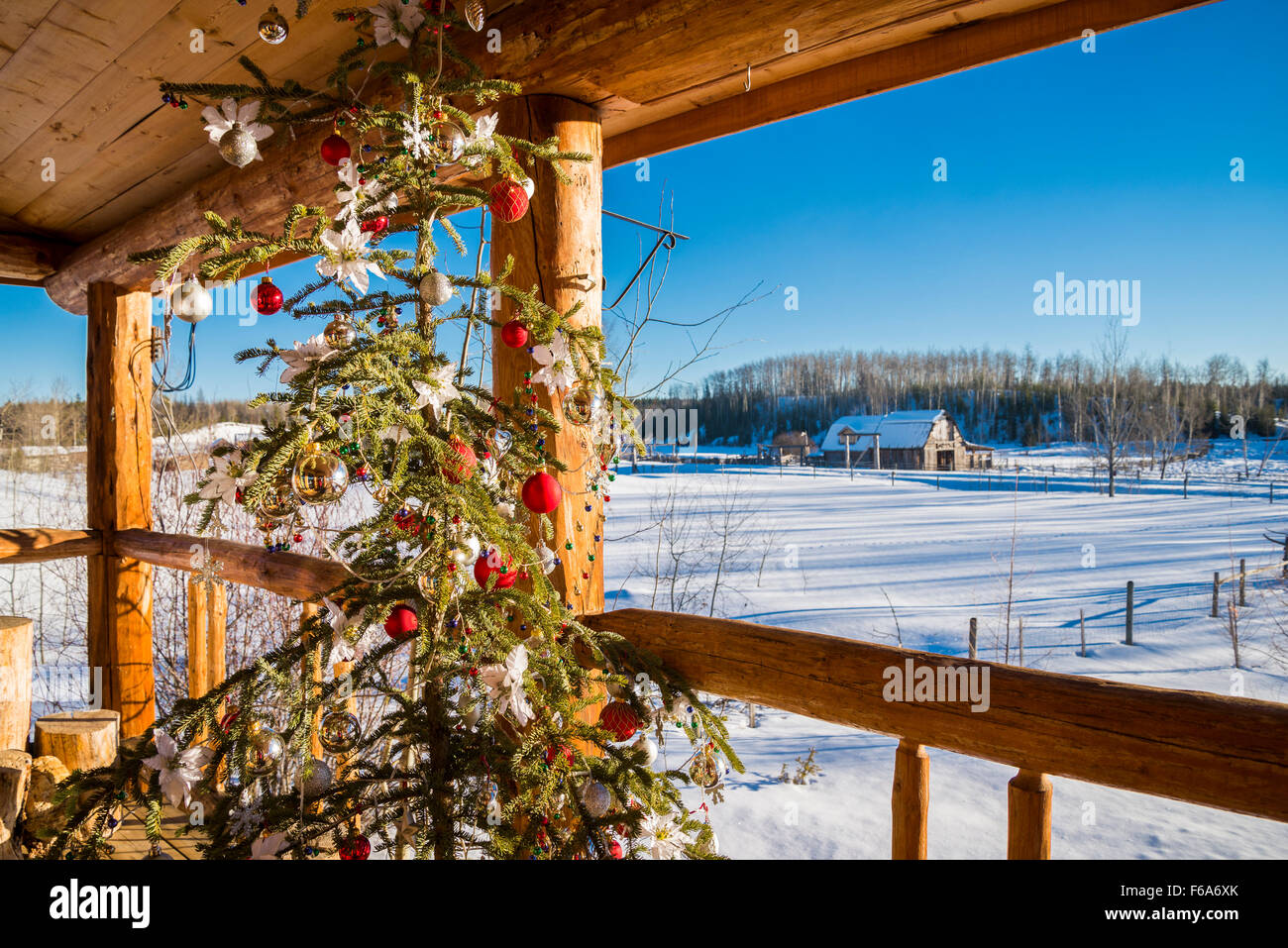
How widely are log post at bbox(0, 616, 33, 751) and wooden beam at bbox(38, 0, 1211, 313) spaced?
85.5 inches

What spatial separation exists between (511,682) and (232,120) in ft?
3.49

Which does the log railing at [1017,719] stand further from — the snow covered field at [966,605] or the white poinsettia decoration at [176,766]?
the snow covered field at [966,605]

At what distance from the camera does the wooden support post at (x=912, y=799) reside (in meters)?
1.17

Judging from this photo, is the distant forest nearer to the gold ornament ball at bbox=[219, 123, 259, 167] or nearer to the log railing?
the log railing

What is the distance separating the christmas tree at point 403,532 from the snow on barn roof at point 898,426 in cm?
2442

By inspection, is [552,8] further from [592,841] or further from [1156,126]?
[1156,126]

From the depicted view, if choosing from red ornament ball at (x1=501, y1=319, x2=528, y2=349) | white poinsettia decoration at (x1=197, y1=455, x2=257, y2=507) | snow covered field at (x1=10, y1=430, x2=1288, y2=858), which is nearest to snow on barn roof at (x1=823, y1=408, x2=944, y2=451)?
snow covered field at (x1=10, y1=430, x2=1288, y2=858)

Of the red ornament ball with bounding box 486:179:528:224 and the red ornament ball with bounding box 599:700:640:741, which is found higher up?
the red ornament ball with bounding box 486:179:528:224

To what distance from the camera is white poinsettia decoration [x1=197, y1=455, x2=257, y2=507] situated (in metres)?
1.02

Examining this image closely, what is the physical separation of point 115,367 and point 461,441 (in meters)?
3.11

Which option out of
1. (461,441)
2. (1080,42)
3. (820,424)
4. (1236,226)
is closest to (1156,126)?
(1236,226)

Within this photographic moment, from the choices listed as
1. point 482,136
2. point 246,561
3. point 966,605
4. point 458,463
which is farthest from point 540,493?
point 966,605

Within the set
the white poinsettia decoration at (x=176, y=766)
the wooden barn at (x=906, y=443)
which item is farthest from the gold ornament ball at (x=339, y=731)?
the wooden barn at (x=906, y=443)

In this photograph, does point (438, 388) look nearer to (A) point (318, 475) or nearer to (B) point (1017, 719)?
(A) point (318, 475)
